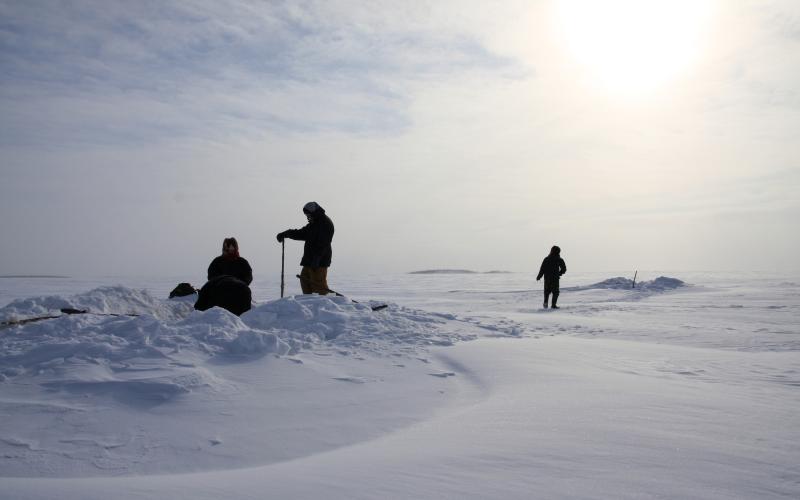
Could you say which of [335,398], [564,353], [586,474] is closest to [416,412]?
[335,398]

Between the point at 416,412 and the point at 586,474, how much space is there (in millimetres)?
1291

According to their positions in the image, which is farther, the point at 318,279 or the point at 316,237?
the point at 318,279

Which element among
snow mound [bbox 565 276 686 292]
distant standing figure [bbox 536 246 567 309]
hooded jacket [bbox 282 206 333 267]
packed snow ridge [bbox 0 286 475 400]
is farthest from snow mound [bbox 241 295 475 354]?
snow mound [bbox 565 276 686 292]

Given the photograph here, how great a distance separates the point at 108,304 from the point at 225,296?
249 centimetres

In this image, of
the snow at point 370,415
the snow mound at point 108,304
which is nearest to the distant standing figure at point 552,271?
the snow at point 370,415

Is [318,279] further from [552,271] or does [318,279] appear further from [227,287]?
[552,271]

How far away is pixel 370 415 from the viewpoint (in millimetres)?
3129

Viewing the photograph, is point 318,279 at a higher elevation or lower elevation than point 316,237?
lower

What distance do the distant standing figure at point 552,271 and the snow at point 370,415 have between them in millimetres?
9306

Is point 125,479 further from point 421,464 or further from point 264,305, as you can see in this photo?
point 264,305

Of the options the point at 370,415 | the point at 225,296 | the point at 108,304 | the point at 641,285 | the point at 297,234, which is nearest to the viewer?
the point at 370,415

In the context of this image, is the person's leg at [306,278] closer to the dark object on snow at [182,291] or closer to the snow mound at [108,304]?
the snow mound at [108,304]

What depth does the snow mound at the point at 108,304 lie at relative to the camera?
282 inches

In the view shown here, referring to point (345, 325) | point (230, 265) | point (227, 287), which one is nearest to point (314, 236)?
point (230, 265)
